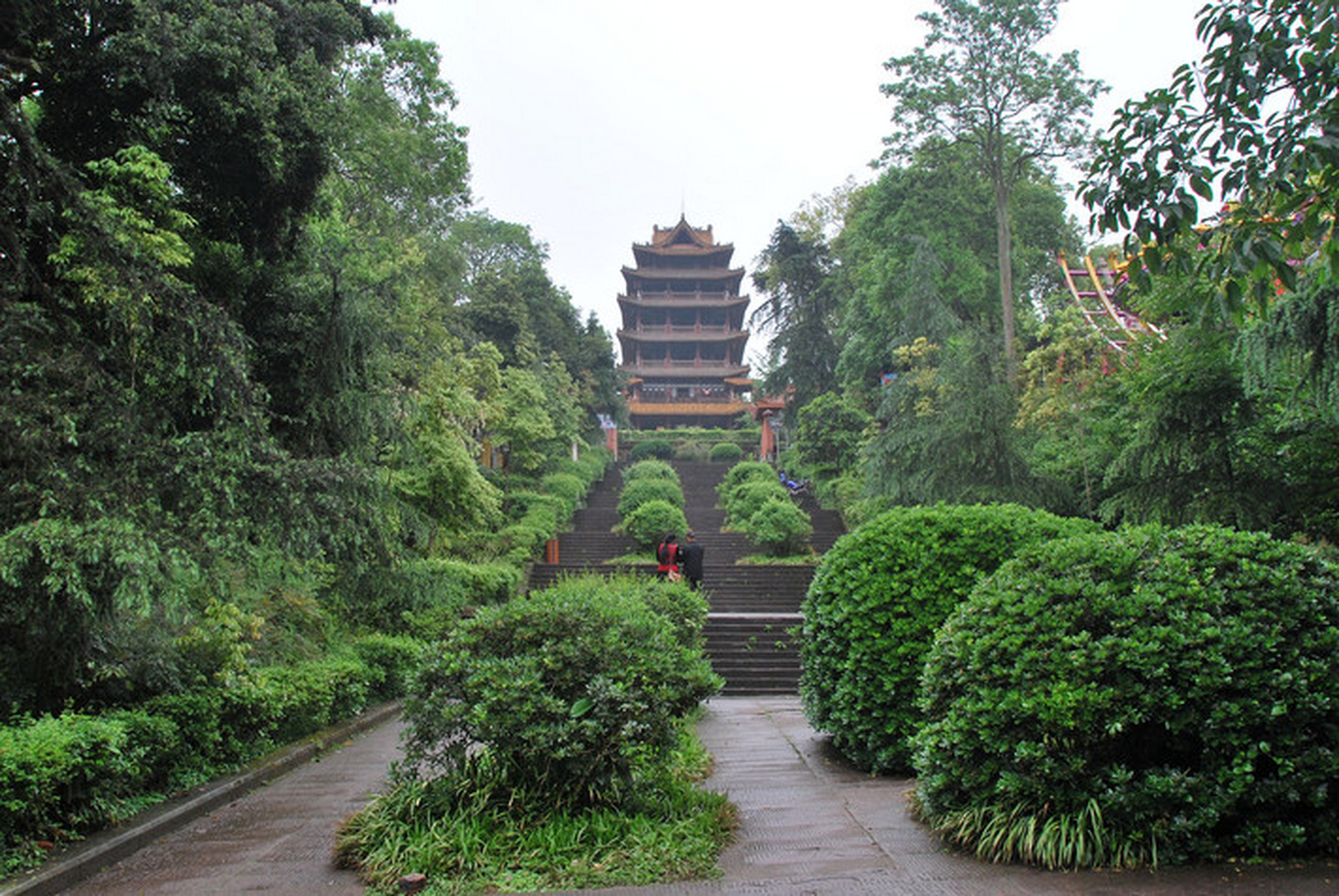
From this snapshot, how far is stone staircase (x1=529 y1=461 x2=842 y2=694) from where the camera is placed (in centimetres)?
1284

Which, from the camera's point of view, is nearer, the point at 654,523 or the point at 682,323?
the point at 654,523

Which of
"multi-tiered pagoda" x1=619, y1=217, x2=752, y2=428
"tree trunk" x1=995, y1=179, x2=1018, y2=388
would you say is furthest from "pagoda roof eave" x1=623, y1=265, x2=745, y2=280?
"tree trunk" x1=995, y1=179, x2=1018, y2=388

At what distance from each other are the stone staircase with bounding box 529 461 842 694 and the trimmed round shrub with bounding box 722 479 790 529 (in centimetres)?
53

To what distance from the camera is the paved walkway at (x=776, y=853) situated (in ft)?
10.5

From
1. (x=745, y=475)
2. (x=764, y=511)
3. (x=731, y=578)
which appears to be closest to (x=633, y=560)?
(x=731, y=578)

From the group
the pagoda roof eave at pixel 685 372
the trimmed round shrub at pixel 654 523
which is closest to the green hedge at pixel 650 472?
the trimmed round shrub at pixel 654 523

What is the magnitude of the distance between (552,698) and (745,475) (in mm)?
26712

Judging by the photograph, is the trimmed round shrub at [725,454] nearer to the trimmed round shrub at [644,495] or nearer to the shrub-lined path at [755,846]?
the trimmed round shrub at [644,495]

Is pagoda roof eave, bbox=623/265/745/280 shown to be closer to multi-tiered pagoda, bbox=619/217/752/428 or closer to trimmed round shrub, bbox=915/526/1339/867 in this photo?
multi-tiered pagoda, bbox=619/217/752/428

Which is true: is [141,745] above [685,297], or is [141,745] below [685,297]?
below

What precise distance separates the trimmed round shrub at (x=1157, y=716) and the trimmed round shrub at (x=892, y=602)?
4.16 ft

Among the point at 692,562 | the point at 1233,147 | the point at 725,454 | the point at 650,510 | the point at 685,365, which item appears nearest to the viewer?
the point at 1233,147

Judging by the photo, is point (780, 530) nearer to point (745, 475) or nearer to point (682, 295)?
point (745, 475)

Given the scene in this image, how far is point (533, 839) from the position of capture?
3637 mm
